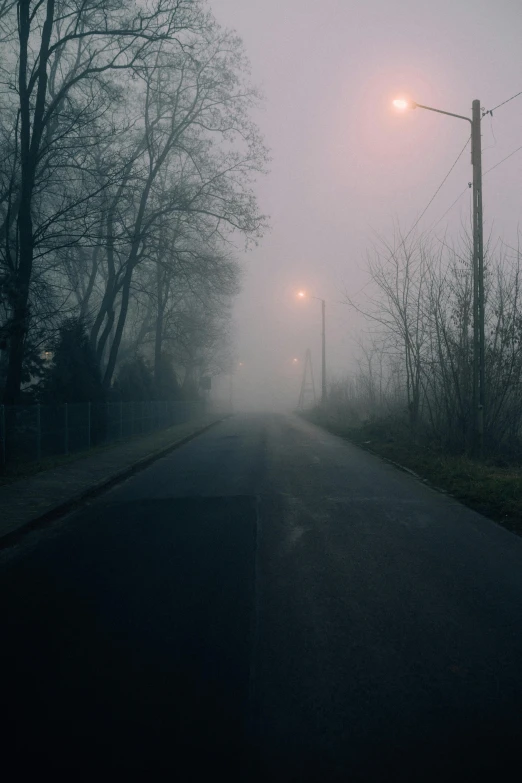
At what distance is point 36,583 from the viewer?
5656 millimetres

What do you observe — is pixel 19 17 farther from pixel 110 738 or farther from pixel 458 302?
pixel 110 738

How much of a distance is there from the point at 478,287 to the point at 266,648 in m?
11.2

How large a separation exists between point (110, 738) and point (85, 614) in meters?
1.87

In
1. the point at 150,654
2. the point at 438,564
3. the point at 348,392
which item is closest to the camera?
the point at 150,654

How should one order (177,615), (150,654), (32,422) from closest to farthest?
(150,654)
(177,615)
(32,422)

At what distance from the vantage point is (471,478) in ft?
37.4

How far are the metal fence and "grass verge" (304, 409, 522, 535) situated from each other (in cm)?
912

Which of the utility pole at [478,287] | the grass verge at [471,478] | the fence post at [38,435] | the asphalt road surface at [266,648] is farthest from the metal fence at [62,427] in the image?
the utility pole at [478,287]

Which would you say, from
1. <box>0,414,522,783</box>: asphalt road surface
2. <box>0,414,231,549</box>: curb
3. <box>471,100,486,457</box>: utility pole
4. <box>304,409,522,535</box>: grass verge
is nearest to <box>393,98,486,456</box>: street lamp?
<box>471,100,486,457</box>: utility pole

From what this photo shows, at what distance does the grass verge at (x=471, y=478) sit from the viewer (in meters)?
8.91

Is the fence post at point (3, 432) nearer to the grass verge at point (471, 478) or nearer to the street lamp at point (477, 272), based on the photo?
the grass verge at point (471, 478)

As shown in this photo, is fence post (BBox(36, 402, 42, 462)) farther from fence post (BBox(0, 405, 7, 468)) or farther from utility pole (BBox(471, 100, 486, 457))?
utility pole (BBox(471, 100, 486, 457))

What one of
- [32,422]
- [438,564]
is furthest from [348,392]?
[438,564]

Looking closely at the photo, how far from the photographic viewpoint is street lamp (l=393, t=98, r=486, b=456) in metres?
13.4
